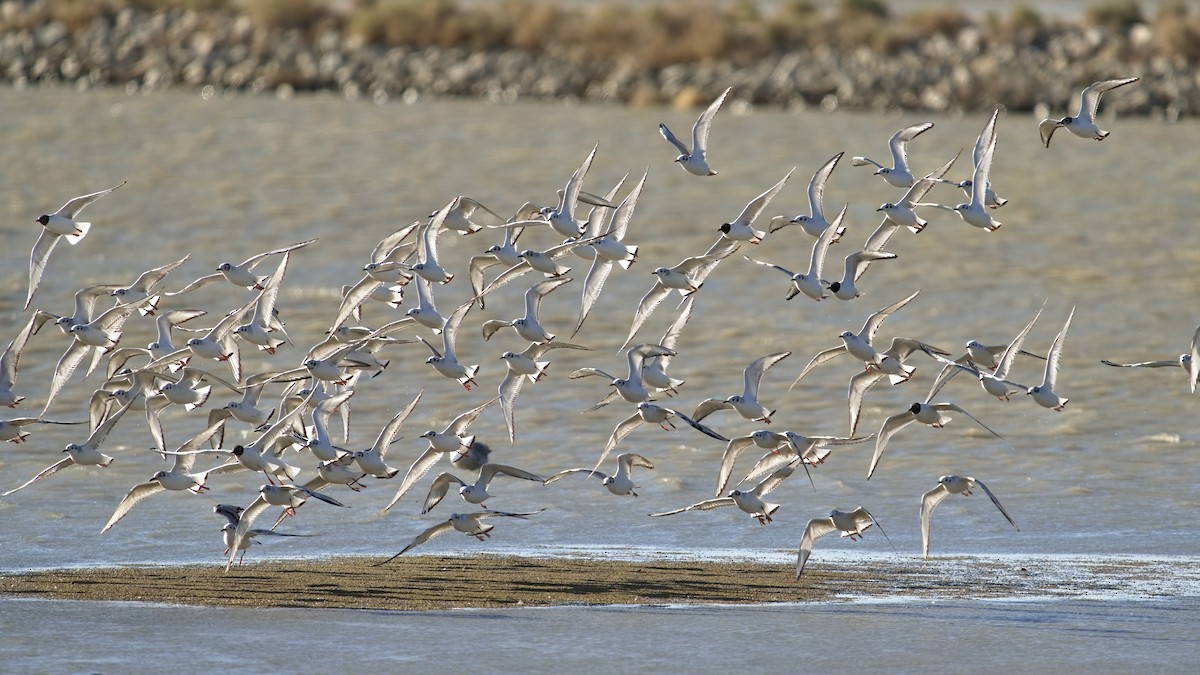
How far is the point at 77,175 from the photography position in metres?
33.0

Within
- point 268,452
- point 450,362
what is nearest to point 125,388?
point 268,452

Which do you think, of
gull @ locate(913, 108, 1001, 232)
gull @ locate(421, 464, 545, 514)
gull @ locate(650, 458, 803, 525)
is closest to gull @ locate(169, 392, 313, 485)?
gull @ locate(421, 464, 545, 514)

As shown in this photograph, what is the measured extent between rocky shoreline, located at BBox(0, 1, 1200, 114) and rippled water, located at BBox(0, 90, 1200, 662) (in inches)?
67.2

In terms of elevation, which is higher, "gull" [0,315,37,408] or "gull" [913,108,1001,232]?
"gull" [913,108,1001,232]

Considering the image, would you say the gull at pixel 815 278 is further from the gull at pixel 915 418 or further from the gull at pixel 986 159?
the gull at pixel 915 418

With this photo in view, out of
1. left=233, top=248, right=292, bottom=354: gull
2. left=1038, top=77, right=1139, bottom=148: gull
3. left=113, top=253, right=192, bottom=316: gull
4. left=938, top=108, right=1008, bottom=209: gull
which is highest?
left=1038, top=77, right=1139, bottom=148: gull

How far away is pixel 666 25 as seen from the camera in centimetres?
4509

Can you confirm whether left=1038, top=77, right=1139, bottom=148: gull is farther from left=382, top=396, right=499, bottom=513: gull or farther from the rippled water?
left=382, top=396, right=499, bottom=513: gull

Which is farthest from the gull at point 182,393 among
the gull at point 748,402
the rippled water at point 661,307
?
the gull at point 748,402

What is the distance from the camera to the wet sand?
39.5 ft

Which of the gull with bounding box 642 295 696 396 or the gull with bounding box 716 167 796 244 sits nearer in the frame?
the gull with bounding box 716 167 796 244

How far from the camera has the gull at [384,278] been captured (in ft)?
45.3

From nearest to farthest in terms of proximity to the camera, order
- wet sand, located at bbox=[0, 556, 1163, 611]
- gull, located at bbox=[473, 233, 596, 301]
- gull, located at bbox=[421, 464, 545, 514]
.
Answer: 1. wet sand, located at bbox=[0, 556, 1163, 611]
2. gull, located at bbox=[421, 464, 545, 514]
3. gull, located at bbox=[473, 233, 596, 301]

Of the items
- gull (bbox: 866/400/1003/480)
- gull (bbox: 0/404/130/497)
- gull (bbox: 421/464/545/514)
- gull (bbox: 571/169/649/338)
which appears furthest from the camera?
gull (bbox: 0/404/130/497)
